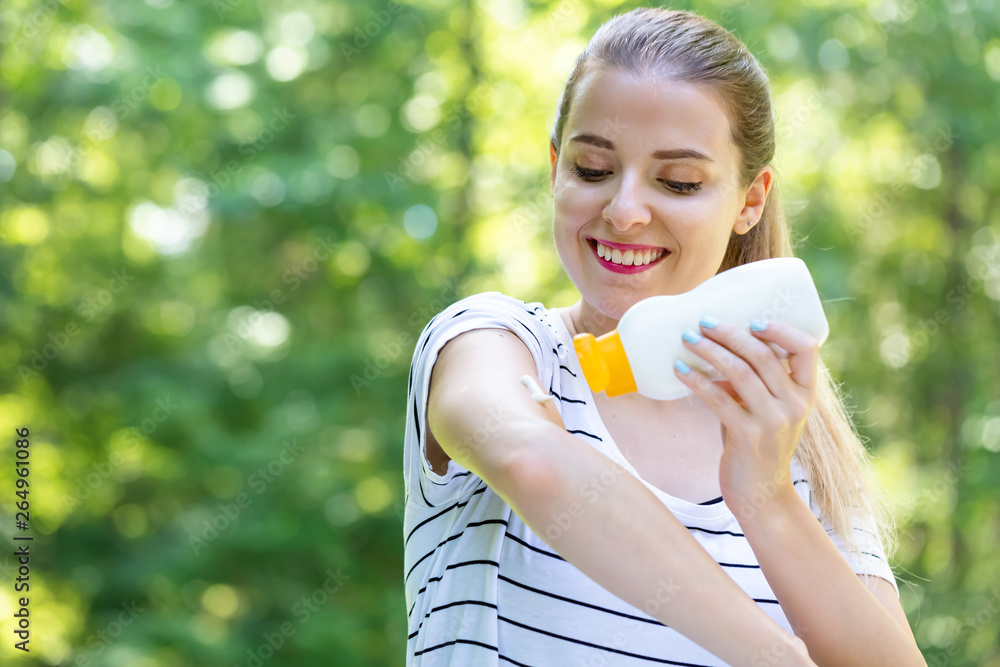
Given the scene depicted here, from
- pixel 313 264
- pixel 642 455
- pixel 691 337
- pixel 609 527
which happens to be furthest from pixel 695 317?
pixel 313 264

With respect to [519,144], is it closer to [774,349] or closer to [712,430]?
[712,430]

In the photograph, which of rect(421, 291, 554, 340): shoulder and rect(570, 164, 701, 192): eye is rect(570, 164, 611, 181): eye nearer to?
rect(570, 164, 701, 192): eye

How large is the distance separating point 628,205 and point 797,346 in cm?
31

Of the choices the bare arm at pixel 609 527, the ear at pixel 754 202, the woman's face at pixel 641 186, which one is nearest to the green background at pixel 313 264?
the ear at pixel 754 202

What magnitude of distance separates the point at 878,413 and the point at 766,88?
4.32 meters

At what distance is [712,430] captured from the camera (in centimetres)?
128

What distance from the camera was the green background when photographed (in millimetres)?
3688

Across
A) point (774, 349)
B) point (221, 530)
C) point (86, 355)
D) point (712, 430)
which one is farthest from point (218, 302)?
point (774, 349)

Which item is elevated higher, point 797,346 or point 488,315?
point 488,315

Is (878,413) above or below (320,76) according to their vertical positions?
below

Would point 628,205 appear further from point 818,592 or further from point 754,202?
point 818,592

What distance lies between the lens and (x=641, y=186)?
1101mm

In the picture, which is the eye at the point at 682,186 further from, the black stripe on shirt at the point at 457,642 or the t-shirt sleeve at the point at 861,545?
the black stripe on shirt at the point at 457,642

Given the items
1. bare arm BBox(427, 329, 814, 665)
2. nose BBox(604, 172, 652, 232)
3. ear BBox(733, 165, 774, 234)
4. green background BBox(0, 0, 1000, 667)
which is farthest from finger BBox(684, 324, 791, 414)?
green background BBox(0, 0, 1000, 667)
